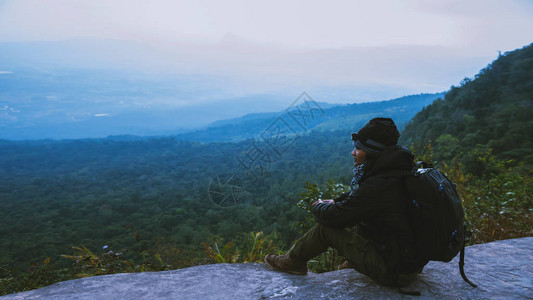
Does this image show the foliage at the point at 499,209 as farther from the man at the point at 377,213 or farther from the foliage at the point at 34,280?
the foliage at the point at 34,280

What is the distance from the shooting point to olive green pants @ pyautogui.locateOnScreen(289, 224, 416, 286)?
2283mm

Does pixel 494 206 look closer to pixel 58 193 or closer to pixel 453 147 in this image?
pixel 453 147

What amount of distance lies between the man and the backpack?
7cm

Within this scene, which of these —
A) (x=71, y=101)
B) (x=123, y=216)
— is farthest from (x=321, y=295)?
(x=71, y=101)

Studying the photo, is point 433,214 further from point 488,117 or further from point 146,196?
point 146,196

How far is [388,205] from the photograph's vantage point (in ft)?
6.93

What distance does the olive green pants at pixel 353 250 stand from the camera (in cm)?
228

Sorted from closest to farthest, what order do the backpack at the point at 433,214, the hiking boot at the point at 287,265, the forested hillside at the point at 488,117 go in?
the backpack at the point at 433,214
the hiking boot at the point at 287,265
the forested hillside at the point at 488,117

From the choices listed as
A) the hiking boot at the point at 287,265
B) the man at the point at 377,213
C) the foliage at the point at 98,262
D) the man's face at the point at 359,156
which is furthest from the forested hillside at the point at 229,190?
the man's face at the point at 359,156

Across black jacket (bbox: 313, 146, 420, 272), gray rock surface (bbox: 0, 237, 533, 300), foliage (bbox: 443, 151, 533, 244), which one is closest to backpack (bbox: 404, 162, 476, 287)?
black jacket (bbox: 313, 146, 420, 272)

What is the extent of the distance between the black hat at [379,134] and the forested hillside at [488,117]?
12259 millimetres

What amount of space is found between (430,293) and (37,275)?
453 cm

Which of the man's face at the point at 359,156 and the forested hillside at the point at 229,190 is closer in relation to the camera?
the man's face at the point at 359,156

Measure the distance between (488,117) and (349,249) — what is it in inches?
1039
